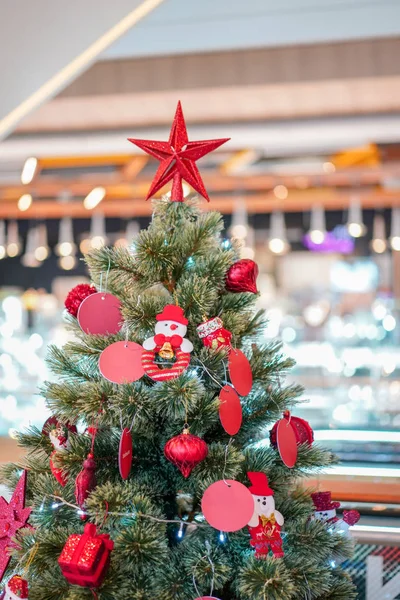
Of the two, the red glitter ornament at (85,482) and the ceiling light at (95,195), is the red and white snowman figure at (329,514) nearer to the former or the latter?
the red glitter ornament at (85,482)

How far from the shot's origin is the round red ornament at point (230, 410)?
1173 millimetres

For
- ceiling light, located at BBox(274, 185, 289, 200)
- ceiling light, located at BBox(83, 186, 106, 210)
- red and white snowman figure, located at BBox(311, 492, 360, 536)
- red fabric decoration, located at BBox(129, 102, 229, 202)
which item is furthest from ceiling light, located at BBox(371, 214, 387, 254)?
red fabric decoration, located at BBox(129, 102, 229, 202)

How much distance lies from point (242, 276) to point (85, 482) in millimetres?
457

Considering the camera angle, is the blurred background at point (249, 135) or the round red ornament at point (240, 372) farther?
the blurred background at point (249, 135)

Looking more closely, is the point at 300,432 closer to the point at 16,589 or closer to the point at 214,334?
the point at 214,334

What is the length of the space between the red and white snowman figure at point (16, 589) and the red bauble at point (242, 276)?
2.08 feet

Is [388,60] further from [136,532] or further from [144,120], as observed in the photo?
[136,532]

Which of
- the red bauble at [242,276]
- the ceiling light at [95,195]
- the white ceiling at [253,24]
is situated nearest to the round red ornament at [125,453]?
the red bauble at [242,276]

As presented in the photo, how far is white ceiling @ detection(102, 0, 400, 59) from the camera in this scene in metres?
3.16

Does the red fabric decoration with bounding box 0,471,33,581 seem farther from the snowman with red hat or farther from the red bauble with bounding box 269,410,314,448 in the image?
the red bauble with bounding box 269,410,314,448

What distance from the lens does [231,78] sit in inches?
157

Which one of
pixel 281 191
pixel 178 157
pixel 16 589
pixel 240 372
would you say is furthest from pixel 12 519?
pixel 281 191

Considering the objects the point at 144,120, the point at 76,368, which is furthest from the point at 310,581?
the point at 144,120

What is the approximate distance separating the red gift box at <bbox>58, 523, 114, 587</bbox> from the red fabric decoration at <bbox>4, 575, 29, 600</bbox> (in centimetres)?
11
